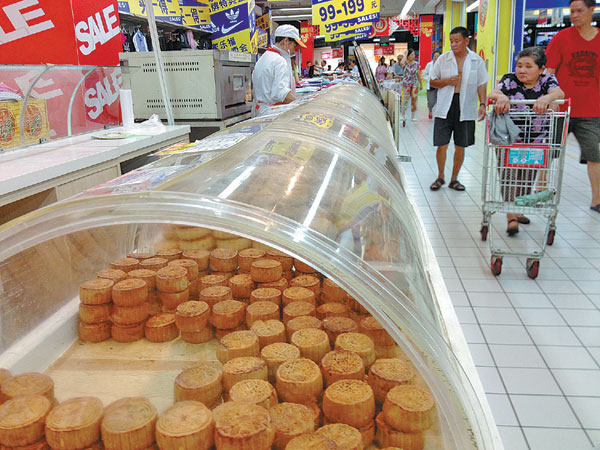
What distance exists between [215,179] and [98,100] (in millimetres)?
3572

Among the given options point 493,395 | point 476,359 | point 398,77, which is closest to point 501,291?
point 476,359

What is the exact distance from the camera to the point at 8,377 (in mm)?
981

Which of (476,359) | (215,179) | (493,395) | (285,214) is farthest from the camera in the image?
(476,359)

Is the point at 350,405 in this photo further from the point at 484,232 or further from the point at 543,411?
the point at 484,232

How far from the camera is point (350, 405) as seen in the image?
0.88 metres

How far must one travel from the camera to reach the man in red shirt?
4598 mm

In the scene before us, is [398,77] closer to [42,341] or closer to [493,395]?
[493,395]

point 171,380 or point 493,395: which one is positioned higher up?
point 171,380

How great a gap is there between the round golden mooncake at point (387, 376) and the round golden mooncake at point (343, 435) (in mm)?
119

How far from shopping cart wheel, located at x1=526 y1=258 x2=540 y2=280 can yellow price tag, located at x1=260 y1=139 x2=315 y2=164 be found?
2.54 m

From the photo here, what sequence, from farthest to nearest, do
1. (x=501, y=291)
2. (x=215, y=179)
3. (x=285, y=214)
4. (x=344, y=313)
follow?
1. (x=501, y=291)
2. (x=344, y=313)
3. (x=215, y=179)
4. (x=285, y=214)

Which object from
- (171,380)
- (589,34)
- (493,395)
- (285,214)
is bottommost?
(493,395)

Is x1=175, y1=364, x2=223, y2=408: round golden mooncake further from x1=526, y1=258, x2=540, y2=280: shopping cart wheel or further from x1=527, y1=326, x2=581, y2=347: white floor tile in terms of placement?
x1=526, y1=258, x2=540, y2=280: shopping cart wheel

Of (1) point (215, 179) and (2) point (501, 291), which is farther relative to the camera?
(2) point (501, 291)
